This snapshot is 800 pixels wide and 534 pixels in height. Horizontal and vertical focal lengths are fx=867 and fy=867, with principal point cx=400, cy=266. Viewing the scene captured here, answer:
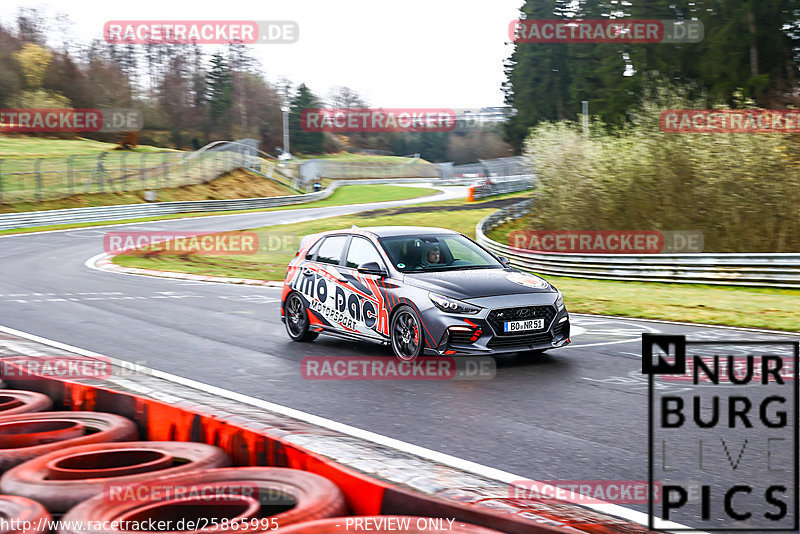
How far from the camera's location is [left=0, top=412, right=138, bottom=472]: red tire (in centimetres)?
513

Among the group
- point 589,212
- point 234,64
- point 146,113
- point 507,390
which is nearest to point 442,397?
point 507,390

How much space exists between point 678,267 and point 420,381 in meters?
15.8

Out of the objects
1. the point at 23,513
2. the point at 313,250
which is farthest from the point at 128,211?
the point at 23,513

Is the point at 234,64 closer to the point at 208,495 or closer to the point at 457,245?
the point at 457,245

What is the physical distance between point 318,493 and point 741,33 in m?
44.7

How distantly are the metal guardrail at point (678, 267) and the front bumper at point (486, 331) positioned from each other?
12.9m

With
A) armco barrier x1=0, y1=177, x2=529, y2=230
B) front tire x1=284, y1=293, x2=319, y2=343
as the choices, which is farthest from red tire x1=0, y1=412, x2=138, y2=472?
armco barrier x1=0, y1=177, x2=529, y2=230

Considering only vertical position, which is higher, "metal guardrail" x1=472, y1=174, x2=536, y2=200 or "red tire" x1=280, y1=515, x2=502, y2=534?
"metal guardrail" x1=472, y1=174, x2=536, y2=200

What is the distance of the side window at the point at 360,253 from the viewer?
1100 centimetres

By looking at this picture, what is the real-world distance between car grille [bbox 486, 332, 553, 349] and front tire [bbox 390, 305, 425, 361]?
83cm

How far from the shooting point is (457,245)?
11258 millimetres

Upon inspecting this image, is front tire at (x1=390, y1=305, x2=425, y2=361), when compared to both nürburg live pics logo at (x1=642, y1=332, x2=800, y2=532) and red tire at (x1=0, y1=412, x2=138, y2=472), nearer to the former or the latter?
nürburg live pics logo at (x1=642, y1=332, x2=800, y2=532)

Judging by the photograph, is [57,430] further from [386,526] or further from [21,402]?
[386,526]

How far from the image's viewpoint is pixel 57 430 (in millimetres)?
5828
